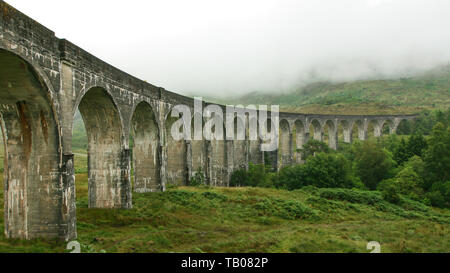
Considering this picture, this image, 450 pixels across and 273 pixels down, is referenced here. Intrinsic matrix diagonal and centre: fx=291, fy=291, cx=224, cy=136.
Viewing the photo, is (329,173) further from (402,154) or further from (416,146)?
(416,146)

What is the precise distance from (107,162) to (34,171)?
5.40 m

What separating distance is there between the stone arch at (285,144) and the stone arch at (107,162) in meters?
29.4

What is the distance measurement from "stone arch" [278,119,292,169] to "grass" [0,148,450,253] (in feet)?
60.2

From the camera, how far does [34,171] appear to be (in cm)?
1041

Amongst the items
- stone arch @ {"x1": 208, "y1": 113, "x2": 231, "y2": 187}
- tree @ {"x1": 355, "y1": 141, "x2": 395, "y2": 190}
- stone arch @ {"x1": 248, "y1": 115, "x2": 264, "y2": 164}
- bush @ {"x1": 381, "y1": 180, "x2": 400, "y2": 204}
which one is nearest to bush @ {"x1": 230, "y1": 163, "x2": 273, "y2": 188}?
stone arch @ {"x1": 208, "y1": 113, "x2": 231, "y2": 187}

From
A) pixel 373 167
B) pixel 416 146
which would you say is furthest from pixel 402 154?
pixel 373 167

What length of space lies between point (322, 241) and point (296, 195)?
11.8 m

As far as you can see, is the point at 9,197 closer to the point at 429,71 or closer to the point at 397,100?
the point at 397,100

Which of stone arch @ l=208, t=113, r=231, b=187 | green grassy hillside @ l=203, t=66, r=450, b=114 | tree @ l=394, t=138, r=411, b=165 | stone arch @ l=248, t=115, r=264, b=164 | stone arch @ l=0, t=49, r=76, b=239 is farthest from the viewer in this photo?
green grassy hillside @ l=203, t=66, r=450, b=114

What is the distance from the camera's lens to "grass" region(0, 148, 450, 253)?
11266 millimetres

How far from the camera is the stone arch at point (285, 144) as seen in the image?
138 ft

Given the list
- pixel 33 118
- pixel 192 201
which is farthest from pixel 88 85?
pixel 192 201

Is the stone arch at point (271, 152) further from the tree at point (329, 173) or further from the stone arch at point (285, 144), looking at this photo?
the tree at point (329, 173)

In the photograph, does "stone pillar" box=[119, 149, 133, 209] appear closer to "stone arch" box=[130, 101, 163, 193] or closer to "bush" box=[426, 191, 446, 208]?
"stone arch" box=[130, 101, 163, 193]
